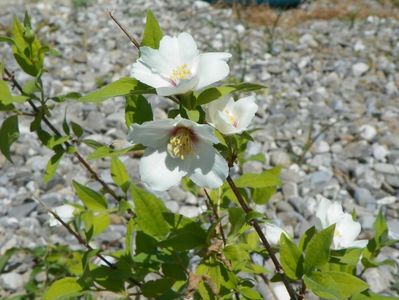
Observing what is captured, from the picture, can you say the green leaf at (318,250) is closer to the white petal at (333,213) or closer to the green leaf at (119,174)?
the white petal at (333,213)

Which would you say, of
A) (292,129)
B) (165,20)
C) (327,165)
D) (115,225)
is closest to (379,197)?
(327,165)

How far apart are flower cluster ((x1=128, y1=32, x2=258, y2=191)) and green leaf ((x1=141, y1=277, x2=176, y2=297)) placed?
1.47 ft

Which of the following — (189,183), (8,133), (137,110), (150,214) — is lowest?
(189,183)

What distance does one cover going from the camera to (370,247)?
5.28ft

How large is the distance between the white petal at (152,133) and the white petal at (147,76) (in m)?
0.08

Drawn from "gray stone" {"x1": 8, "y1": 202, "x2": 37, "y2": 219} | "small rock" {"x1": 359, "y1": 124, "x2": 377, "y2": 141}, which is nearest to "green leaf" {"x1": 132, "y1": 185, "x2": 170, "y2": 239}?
"gray stone" {"x1": 8, "y1": 202, "x2": 37, "y2": 219}

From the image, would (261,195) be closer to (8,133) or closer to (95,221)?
(95,221)

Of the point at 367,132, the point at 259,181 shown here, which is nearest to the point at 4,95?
the point at 259,181

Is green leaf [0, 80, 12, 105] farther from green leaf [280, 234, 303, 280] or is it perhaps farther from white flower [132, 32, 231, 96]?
green leaf [280, 234, 303, 280]

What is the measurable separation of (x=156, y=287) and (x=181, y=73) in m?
0.66

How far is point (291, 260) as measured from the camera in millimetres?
1262

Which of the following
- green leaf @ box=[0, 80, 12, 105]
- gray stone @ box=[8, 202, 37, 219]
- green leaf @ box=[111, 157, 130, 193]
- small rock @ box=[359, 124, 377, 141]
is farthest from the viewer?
small rock @ box=[359, 124, 377, 141]

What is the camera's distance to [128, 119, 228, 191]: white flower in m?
→ 1.08

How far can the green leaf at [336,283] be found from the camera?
1173mm
